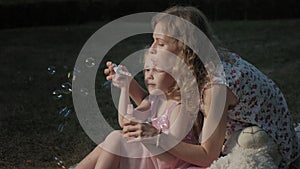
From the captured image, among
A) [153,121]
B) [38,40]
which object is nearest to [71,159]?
[153,121]

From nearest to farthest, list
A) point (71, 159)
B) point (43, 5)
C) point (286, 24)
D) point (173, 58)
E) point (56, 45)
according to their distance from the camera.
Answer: point (173, 58)
point (71, 159)
point (56, 45)
point (286, 24)
point (43, 5)

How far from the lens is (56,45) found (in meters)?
7.61

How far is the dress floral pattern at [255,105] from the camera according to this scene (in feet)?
6.82

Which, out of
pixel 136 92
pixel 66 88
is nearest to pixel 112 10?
pixel 66 88

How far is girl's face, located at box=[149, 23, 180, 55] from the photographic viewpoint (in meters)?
2.13

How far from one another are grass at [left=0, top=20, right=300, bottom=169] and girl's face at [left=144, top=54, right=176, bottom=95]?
3.25ft

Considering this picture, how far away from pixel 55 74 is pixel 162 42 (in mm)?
3509

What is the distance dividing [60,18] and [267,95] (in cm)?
796

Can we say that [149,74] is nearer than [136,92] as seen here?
Yes

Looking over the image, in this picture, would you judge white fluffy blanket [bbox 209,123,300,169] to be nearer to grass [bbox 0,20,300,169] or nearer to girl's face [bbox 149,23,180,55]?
girl's face [bbox 149,23,180,55]

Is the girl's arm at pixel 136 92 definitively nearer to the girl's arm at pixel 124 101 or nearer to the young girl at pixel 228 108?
the girl's arm at pixel 124 101

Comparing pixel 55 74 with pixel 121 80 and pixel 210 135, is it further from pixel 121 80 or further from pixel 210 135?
pixel 210 135

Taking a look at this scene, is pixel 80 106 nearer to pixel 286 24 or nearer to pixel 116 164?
pixel 116 164

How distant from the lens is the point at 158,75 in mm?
2180
